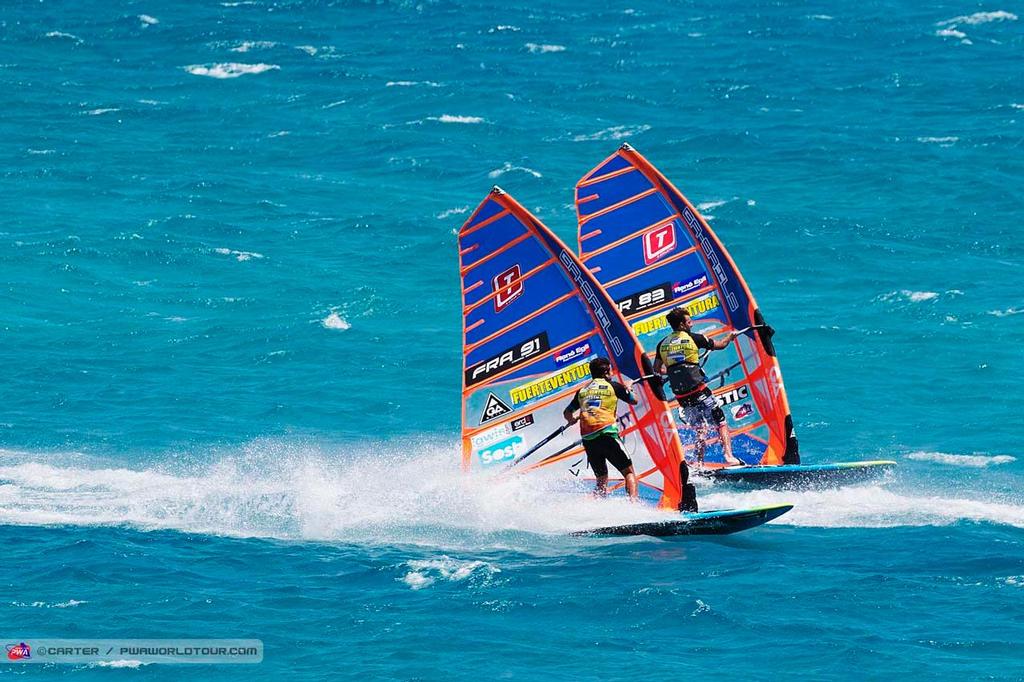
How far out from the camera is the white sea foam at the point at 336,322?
34.8 m

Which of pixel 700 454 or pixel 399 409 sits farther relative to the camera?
pixel 399 409

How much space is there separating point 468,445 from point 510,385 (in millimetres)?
1086

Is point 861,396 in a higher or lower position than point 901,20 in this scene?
lower

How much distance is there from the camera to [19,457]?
26047mm

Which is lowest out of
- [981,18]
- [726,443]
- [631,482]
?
[726,443]

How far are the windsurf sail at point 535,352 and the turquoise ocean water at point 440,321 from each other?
792 mm

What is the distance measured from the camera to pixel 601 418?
21484 mm

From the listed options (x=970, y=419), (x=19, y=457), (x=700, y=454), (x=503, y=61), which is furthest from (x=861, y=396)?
(x=503, y=61)

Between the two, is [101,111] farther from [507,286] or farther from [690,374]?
[690,374]

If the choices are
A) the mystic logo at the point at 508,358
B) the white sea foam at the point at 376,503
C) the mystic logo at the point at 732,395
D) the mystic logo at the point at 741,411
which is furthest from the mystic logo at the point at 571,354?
the mystic logo at the point at 741,411

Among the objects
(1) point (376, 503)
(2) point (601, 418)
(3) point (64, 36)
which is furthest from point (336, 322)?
(3) point (64, 36)

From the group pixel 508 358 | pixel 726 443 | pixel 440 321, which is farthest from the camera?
pixel 440 321

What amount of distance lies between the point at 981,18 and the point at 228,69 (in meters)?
26.2

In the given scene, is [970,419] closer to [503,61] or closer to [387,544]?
[387,544]
